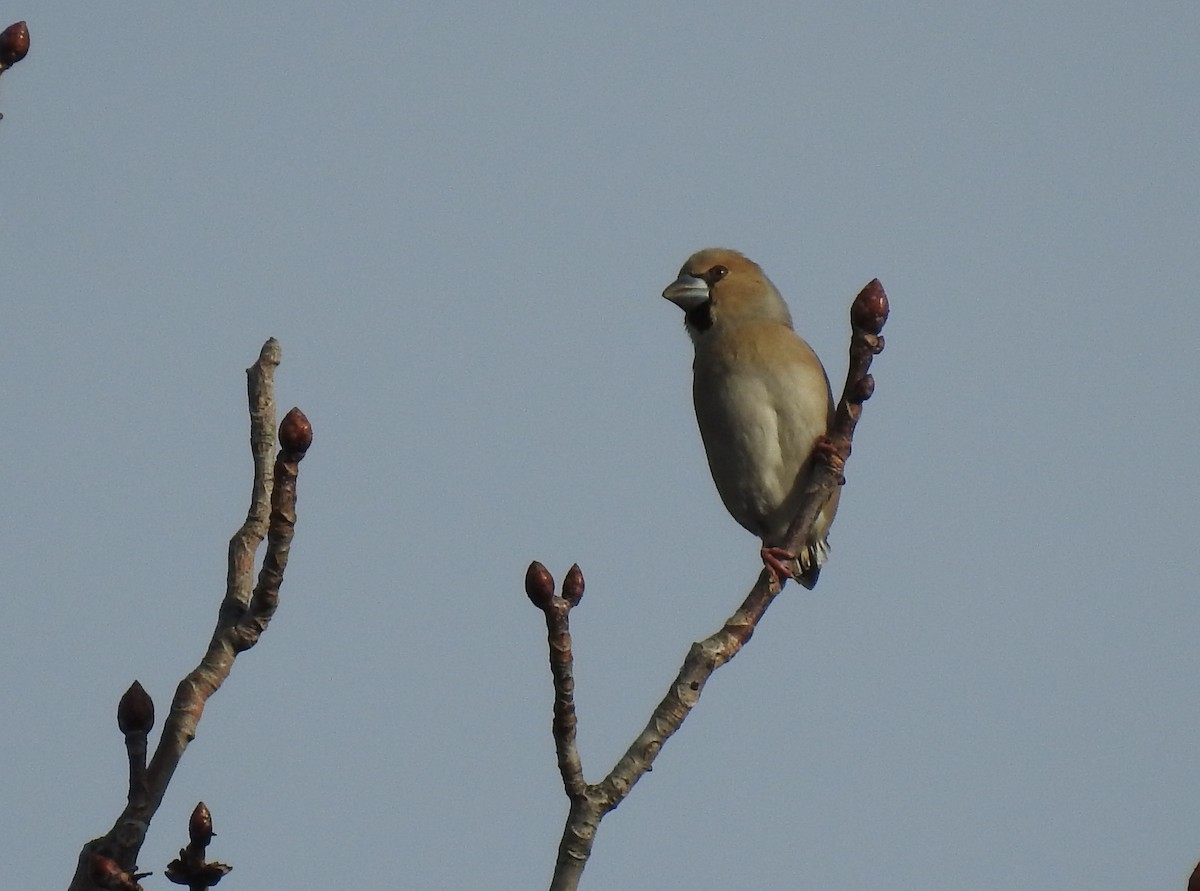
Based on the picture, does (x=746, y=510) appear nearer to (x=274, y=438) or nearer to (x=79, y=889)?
(x=274, y=438)

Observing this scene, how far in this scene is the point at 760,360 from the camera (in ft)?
19.5

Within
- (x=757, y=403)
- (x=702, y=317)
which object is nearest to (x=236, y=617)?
(x=757, y=403)

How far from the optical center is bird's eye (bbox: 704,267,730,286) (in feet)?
21.6

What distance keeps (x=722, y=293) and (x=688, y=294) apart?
0.14 meters

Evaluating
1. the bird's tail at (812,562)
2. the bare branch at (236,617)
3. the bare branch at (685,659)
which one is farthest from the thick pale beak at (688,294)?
the bare branch at (236,617)

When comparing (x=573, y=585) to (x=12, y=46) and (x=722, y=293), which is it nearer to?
(x=12, y=46)

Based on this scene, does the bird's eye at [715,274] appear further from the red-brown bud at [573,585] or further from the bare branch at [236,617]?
the bare branch at [236,617]

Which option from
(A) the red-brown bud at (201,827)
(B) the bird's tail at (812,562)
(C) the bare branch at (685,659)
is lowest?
(A) the red-brown bud at (201,827)

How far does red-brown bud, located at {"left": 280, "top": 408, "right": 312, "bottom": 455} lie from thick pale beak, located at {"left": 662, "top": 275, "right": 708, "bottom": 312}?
3.70 m

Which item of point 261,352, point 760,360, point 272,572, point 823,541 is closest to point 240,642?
point 272,572

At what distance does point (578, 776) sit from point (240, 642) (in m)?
0.74

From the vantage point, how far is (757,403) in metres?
5.85

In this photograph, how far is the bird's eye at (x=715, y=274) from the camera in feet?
21.6

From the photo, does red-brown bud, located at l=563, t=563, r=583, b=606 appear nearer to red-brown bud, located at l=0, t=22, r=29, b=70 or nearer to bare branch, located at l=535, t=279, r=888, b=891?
Answer: bare branch, located at l=535, t=279, r=888, b=891
